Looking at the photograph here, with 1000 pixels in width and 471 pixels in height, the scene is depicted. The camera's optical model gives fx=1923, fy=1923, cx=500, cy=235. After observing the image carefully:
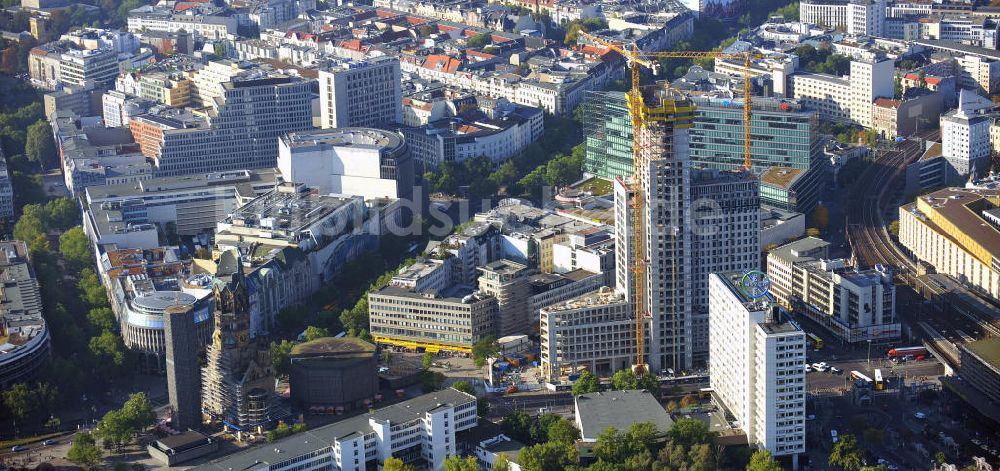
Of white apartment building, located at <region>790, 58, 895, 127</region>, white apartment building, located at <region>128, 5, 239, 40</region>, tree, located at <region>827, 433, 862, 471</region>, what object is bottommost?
tree, located at <region>827, 433, 862, 471</region>

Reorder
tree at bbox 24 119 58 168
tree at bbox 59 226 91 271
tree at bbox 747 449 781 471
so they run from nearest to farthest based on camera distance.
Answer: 1. tree at bbox 747 449 781 471
2. tree at bbox 59 226 91 271
3. tree at bbox 24 119 58 168

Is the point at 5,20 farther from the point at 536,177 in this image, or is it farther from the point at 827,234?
the point at 827,234

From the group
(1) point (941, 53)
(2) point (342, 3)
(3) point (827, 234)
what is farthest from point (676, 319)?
(2) point (342, 3)

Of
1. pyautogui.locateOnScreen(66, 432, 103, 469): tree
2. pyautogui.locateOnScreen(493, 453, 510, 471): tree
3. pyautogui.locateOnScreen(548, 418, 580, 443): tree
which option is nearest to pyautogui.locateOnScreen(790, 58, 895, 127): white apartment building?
pyautogui.locateOnScreen(548, 418, 580, 443): tree

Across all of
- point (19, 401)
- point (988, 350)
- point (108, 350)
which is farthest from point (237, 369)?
point (988, 350)

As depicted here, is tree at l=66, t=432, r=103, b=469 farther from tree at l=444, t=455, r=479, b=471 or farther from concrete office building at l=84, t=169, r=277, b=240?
concrete office building at l=84, t=169, r=277, b=240

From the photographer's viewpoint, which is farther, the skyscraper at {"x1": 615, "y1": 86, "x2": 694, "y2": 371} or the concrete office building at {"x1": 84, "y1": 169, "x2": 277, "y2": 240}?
the concrete office building at {"x1": 84, "y1": 169, "x2": 277, "y2": 240}

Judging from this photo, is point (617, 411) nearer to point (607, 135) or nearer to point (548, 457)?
point (548, 457)
